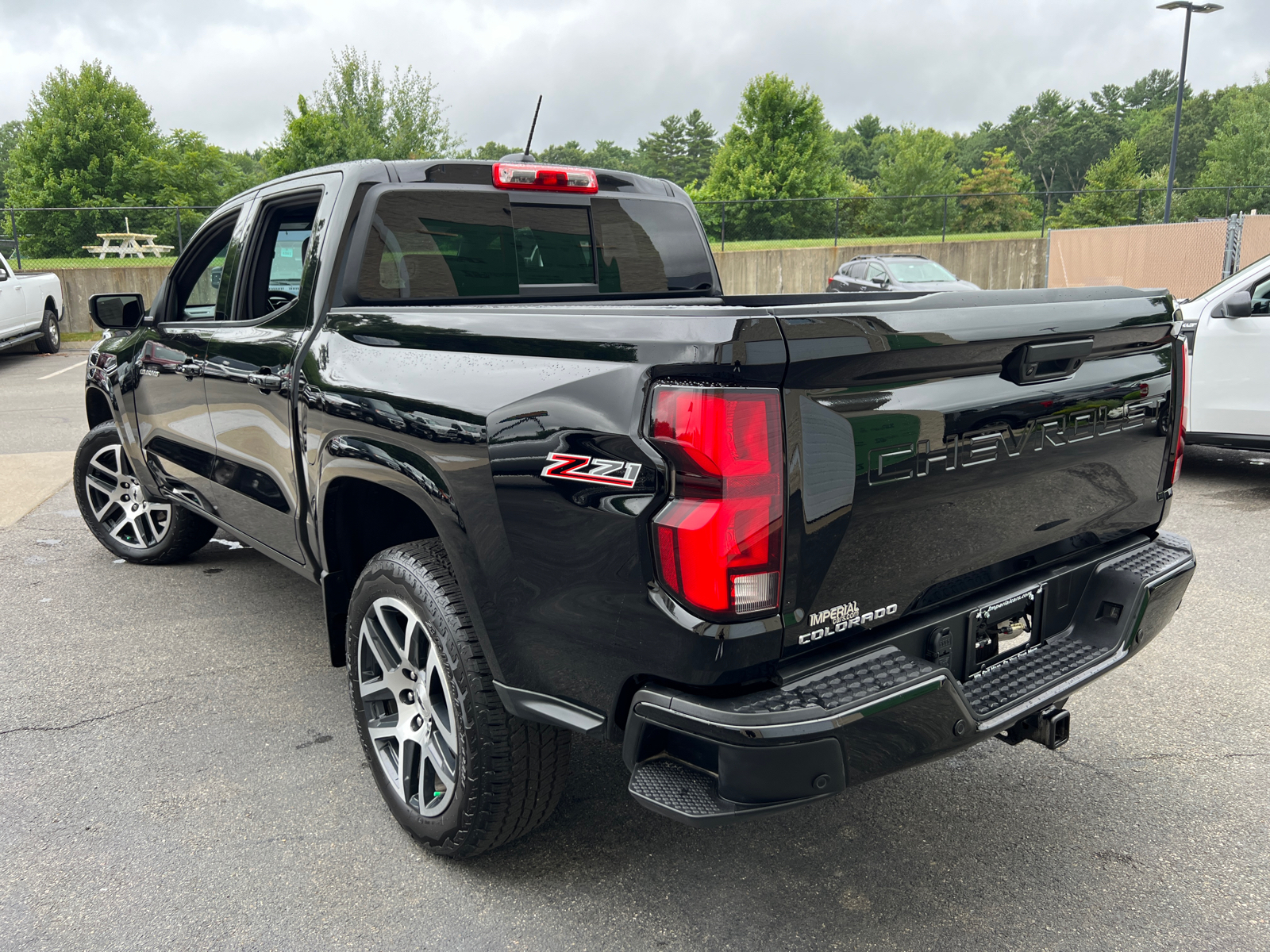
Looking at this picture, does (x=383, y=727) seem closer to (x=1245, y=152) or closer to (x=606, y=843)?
(x=606, y=843)

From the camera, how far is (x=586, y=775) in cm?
316

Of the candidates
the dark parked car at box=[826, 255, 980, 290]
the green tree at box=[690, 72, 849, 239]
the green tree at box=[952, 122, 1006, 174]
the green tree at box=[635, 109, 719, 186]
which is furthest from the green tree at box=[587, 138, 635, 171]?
the dark parked car at box=[826, 255, 980, 290]

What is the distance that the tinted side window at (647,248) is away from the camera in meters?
3.77

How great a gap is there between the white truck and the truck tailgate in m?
16.9

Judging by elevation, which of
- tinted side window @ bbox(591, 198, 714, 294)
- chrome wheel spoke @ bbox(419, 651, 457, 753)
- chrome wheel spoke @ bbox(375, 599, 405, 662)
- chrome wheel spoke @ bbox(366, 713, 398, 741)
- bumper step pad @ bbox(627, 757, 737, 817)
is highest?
tinted side window @ bbox(591, 198, 714, 294)

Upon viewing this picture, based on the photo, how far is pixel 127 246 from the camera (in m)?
26.3

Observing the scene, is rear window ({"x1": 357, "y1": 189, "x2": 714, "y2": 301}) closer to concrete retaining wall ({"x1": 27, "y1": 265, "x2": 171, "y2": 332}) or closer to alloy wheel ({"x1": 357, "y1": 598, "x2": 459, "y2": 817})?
alloy wheel ({"x1": 357, "y1": 598, "x2": 459, "y2": 817})

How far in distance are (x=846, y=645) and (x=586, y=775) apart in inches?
54.7

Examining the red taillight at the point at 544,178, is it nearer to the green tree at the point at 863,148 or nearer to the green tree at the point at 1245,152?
the green tree at the point at 1245,152

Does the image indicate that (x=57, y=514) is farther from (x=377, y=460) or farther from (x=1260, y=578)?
(x=1260, y=578)

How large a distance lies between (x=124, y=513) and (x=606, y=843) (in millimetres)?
4118

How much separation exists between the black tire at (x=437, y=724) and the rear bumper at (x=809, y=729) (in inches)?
19.7

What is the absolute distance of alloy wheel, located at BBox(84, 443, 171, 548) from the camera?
17.7 ft

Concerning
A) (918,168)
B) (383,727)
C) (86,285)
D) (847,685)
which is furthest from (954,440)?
(918,168)
